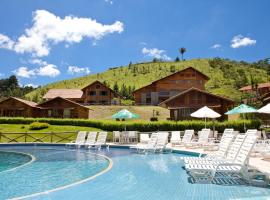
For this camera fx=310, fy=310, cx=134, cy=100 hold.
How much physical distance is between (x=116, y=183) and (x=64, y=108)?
39412 mm

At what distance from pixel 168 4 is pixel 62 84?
89.5 metres

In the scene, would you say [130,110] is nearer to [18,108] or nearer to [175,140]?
[18,108]

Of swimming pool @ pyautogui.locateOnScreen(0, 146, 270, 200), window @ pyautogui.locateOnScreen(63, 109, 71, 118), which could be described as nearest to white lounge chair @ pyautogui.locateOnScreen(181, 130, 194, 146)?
swimming pool @ pyautogui.locateOnScreen(0, 146, 270, 200)

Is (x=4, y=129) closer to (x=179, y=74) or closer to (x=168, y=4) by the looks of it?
(x=168, y=4)

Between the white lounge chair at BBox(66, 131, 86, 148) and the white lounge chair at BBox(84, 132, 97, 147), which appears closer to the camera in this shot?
the white lounge chair at BBox(84, 132, 97, 147)

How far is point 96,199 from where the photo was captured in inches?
279

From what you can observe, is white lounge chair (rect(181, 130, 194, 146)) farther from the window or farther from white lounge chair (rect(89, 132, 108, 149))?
the window

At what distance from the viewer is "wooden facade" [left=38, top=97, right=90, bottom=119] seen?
1854 inches

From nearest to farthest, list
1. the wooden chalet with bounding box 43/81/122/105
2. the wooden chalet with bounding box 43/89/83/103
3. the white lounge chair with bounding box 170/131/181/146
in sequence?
the white lounge chair with bounding box 170/131/181/146, the wooden chalet with bounding box 43/89/83/103, the wooden chalet with bounding box 43/81/122/105

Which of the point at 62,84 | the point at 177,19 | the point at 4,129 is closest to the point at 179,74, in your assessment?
the point at 177,19

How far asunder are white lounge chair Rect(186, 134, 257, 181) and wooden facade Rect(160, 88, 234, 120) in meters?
29.5

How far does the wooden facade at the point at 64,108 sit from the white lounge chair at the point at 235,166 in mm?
39113

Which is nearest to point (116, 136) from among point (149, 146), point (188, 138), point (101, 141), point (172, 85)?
point (101, 141)

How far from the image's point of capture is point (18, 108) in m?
49.7
